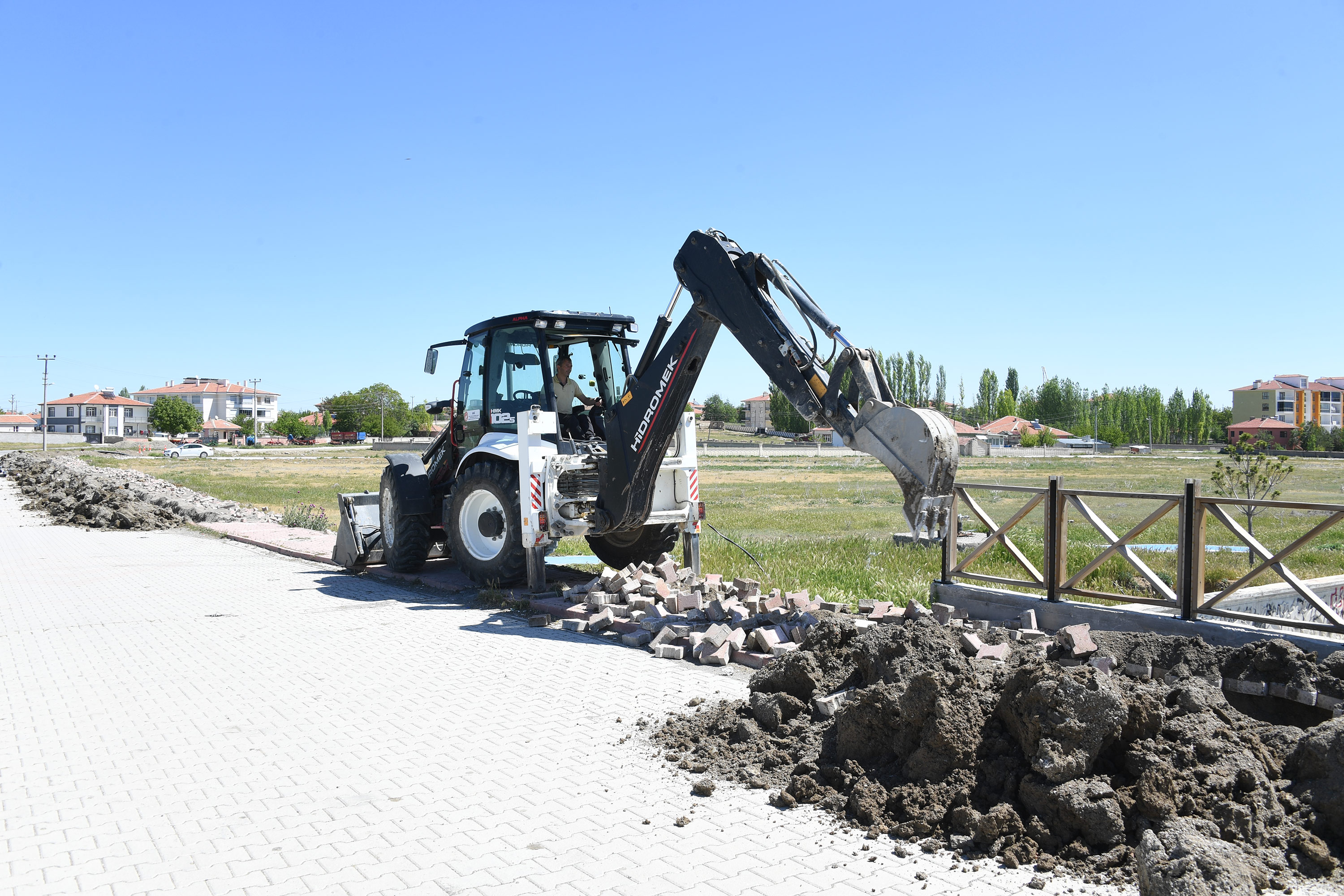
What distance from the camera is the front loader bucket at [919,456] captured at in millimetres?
6738

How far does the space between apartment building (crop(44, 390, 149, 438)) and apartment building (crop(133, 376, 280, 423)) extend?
14.0 metres

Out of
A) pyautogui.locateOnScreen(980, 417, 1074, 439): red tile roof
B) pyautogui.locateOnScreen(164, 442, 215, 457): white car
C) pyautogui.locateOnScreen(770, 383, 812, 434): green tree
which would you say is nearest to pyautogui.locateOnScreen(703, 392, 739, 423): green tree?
pyautogui.locateOnScreen(770, 383, 812, 434): green tree

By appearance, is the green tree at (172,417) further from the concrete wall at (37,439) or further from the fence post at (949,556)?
the fence post at (949,556)

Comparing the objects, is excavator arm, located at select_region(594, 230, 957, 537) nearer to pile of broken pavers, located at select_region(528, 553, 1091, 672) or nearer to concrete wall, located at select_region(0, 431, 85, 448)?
pile of broken pavers, located at select_region(528, 553, 1091, 672)

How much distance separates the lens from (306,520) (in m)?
20.3

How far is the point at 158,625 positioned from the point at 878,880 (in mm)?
8423

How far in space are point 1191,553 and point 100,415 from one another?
518ft

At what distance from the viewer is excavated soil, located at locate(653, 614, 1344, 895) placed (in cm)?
393

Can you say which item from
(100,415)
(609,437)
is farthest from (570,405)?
(100,415)

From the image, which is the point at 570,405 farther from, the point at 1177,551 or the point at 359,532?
the point at 1177,551

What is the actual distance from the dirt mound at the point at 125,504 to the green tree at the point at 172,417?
103 meters

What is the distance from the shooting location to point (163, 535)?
61.6 ft

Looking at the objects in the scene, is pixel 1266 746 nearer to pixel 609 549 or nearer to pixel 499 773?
pixel 499 773

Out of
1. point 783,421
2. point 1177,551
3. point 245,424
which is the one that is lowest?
point 1177,551
